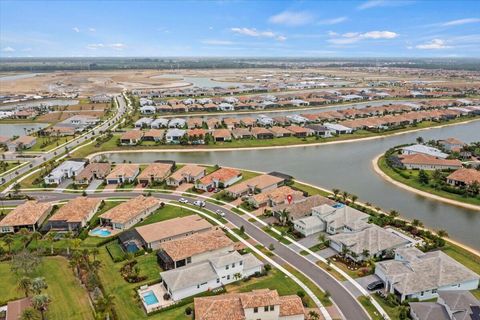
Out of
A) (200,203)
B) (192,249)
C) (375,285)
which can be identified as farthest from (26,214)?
(375,285)

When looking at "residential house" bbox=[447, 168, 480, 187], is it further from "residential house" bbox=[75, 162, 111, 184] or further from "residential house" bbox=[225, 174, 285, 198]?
"residential house" bbox=[75, 162, 111, 184]

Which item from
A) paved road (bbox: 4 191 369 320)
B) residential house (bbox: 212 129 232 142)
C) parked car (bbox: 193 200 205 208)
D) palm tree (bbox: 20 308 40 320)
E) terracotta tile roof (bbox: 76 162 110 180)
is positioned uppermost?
residential house (bbox: 212 129 232 142)

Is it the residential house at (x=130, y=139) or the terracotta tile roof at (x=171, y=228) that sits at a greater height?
the residential house at (x=130, y=139)

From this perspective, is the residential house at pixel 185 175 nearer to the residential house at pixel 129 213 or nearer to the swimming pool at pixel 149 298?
the residential house at pixel 129 213

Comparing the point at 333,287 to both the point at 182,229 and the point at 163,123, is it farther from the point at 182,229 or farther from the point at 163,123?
the point at 163,123

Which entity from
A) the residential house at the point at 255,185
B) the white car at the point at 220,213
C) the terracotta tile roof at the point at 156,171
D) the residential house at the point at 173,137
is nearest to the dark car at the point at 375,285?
the white car at the point at 220,213

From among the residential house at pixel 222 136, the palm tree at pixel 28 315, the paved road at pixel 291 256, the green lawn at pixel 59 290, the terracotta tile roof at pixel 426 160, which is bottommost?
the green lawn at pixel 59 290

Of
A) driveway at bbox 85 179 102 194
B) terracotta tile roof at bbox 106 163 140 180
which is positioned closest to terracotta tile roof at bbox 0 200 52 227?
driveway at bbox 85 179 102 194

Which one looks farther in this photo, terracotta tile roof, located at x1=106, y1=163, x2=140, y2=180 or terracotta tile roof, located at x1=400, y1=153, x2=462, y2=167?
terracotta tile roof, located at x1=400, y1=153, x2=462, y2=167

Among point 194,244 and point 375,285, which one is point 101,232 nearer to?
point 194,244
